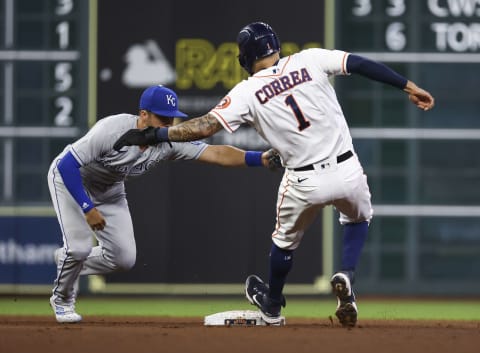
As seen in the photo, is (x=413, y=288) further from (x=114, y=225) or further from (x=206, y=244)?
(x=114, y=225)

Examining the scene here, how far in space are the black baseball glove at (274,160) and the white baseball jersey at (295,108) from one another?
438mm

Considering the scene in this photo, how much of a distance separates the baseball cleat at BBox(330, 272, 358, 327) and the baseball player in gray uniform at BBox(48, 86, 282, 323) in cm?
101

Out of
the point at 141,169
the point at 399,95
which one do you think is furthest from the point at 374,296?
the point at 141,169

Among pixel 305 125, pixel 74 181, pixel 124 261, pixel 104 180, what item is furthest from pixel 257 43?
pixel 124 261

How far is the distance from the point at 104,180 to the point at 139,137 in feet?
3.52

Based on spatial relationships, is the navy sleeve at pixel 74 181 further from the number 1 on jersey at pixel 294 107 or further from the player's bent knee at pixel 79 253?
the number 1 on jersey at pixel 294 107

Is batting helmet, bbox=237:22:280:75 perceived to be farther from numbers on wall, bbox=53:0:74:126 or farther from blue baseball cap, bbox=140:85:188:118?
numbers on wall, bbox=53:0:74:126

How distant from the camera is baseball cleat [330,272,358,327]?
6855mm

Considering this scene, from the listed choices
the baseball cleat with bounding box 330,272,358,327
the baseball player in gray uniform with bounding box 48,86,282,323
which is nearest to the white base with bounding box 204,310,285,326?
the baseball cleat with bounding box 330,272,358,327

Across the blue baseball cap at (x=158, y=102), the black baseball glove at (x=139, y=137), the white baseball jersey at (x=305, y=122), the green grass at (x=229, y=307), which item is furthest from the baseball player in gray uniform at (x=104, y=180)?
the green grass at (x=229, y=307)

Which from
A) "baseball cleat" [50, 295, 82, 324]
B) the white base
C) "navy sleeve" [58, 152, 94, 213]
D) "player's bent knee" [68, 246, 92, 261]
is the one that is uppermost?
"navy sleeve" [58, 152, 94, 213]

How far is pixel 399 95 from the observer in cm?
1084

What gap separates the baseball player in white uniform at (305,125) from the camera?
691 centimetres

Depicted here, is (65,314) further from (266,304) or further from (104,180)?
Answer: (266,304)
